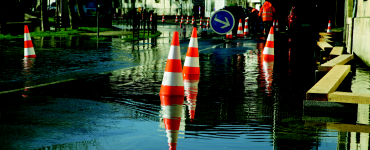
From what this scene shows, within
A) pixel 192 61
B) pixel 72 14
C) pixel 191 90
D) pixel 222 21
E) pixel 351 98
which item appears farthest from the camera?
pixel 72 14

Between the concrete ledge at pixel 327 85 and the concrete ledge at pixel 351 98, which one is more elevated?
the concrete ledge at pixel 327 85

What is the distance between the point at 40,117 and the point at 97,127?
82 centimetres

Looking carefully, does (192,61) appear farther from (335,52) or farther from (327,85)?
(327,85)

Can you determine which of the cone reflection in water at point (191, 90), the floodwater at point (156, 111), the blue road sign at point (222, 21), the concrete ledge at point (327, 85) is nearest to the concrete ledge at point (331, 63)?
the concrete ledge at point (327, 85)

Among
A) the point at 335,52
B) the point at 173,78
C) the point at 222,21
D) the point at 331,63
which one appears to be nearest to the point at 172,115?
the point at 173,78

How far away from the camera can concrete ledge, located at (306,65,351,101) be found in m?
5.91

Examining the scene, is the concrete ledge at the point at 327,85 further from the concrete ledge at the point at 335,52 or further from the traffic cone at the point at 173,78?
the concrete ledge at the point at 335,52

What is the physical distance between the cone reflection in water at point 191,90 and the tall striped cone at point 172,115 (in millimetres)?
117

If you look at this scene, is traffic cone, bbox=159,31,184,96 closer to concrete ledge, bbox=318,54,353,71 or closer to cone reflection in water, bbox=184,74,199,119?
cone reflection in water, bbox=184,74,199,119

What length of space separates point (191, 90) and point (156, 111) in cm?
188

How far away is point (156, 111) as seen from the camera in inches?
242

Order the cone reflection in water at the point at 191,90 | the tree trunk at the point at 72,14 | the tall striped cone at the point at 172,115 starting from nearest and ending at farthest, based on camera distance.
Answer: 1. the tall striped cone at the point at 172,115
2. the cone reflection in water at the point at 191,90
3. the tree trunk at the point at 72,14

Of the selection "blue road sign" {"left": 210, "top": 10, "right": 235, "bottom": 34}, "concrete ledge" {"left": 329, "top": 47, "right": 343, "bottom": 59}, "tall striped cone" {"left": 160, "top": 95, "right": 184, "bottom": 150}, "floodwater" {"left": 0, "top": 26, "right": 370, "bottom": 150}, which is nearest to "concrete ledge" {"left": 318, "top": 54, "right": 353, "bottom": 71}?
"floodwater" {"left": 0, "top": 26, "right": 370, "bottom": 150}

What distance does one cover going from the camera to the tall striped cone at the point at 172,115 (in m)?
4.77
